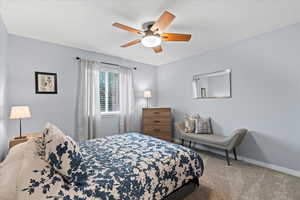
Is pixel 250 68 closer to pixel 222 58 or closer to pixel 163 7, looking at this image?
pixel 222 58

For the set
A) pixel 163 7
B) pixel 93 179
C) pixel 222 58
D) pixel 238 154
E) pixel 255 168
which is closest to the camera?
pixel 93 179

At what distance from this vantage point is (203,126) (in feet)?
10.3

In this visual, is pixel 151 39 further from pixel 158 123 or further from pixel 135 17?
pixel 158 123

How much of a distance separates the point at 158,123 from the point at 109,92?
5.42 ft

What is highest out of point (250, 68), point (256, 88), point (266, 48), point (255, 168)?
point (266, 48)

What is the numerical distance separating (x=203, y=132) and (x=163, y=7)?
2.65 metres

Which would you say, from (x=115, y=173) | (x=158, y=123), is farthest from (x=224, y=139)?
(x=115, y=173)

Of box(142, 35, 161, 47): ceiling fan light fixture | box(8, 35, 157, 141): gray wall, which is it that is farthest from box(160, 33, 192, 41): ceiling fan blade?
box(8, 35, 157, 141): gray wall

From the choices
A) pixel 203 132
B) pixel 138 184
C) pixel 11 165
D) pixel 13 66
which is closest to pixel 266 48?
pixel 203 132

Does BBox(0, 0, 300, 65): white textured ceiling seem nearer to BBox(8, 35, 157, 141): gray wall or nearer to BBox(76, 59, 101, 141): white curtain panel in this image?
BBox(8, 35, 157, 141): gray wall

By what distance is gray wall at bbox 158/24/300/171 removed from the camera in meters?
2.21

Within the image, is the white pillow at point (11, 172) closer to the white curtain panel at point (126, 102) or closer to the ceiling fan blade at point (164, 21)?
the ceiling fan blade at point (164, 21)

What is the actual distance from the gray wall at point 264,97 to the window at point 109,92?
2.42 m

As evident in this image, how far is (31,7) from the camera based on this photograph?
5.87ft
